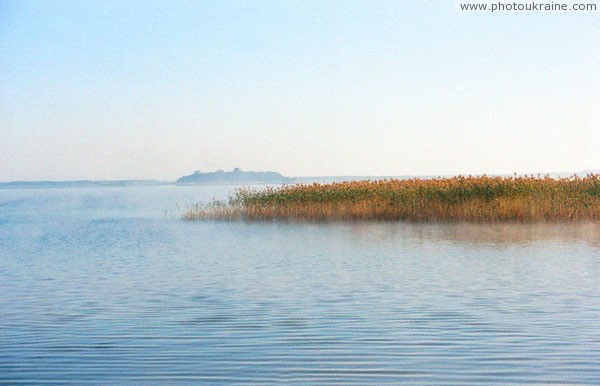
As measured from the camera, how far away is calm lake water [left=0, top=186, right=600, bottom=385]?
8.02 m

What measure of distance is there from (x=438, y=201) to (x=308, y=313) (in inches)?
759

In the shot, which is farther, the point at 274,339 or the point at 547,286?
the point at 547,286

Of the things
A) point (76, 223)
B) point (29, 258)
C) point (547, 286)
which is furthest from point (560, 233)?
point (76, 223)

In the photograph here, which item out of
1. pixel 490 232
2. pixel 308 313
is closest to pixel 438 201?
pixel 490 232

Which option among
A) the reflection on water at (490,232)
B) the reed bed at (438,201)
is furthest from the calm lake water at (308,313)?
the reed bed at (438,201)

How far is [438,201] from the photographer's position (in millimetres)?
29703

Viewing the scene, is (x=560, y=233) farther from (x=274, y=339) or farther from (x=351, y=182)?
(x=274, y=339)

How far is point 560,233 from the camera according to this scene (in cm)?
2391

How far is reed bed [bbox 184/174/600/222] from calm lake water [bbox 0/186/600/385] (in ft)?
21.5

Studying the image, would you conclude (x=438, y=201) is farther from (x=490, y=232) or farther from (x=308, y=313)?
(x=308, y=313)

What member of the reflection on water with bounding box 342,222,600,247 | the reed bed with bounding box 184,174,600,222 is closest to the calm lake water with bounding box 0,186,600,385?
the reflection on water with bounding box 342,222,600,247

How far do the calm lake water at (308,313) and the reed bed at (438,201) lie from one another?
21.5 ft

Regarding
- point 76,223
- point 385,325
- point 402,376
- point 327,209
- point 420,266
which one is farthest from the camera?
point 76,223

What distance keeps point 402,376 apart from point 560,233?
1755cm
